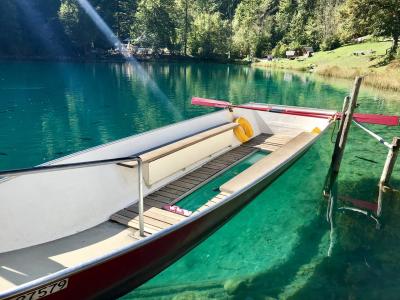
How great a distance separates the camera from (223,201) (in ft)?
21.6

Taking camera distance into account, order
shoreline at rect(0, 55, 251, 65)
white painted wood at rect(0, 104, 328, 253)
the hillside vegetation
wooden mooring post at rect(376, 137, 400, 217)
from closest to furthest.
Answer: white painted wood at rect(0, 104, 328, 253), wooden mooring post at rect(376, 137, 400, 217), shoreline at rect(0, 55, 251, 65), the hillside vegetation

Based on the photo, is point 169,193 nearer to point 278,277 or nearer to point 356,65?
point 278,277

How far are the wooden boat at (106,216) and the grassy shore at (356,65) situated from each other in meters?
27.6

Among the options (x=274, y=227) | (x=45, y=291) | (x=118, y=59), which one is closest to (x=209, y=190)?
(x=274, y=227)

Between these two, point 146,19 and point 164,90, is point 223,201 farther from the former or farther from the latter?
point 146,19

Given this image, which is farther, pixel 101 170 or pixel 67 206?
pixel 101 170

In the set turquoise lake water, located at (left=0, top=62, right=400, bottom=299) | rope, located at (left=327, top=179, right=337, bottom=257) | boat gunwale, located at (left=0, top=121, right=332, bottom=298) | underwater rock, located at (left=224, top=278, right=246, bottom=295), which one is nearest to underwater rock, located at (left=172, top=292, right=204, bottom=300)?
turquoise lake water, located at (left=0, top=62, right=400, bottom=299)

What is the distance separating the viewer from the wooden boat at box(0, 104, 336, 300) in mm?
4773

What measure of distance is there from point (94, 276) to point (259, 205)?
5769 millimetres

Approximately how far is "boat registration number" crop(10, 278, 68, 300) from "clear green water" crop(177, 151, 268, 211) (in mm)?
4956

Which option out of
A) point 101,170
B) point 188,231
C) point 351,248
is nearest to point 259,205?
point 351,248

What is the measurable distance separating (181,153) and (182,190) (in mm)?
1401

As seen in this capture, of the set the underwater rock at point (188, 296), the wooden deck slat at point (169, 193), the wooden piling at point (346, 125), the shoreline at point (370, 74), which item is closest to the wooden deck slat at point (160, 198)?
the wooden deck slat at point (169, 193)

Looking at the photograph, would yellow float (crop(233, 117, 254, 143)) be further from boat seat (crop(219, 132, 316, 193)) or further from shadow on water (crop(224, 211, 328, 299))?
shadow on water (crop(224, 211, 328, 299))
